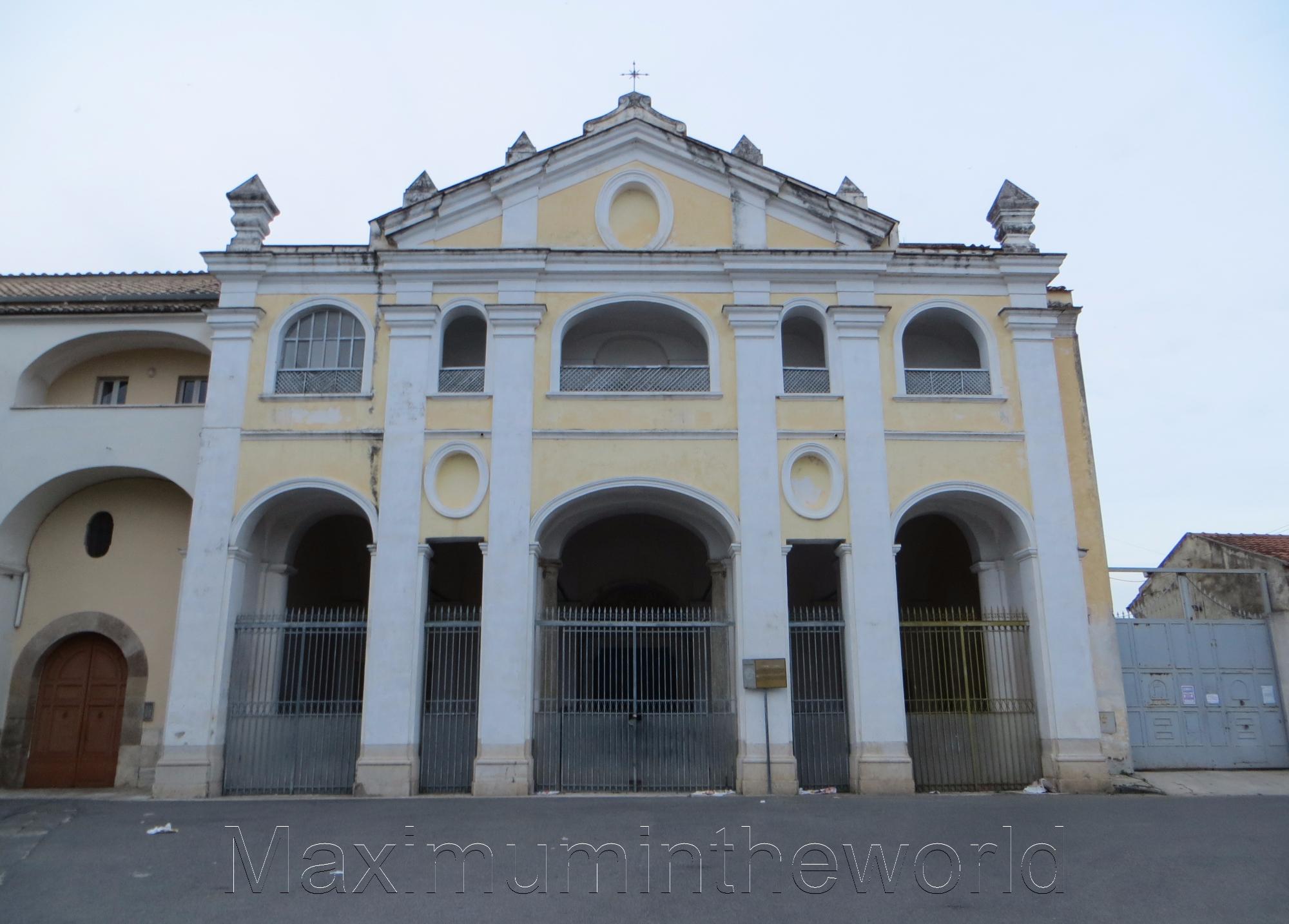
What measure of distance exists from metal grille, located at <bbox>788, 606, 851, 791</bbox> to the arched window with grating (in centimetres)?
785

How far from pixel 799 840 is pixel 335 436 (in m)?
8.92

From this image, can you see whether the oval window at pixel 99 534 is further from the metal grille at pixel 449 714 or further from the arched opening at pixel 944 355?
the arched opening at pixel 944 355

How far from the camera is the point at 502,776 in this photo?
42.7 ft

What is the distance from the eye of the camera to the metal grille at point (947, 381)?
1492 cm

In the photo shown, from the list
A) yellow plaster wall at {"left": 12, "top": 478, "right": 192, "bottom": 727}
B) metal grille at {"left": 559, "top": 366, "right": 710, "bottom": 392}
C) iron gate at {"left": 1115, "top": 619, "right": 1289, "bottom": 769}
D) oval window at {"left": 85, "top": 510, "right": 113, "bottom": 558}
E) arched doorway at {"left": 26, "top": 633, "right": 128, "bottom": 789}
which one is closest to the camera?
metal grille at {"left": 559, "top": 366, "right": 710, "bottom": 392}

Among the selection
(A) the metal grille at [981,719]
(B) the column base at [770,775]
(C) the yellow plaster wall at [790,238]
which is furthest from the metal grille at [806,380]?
(B) the column base at [770,775]

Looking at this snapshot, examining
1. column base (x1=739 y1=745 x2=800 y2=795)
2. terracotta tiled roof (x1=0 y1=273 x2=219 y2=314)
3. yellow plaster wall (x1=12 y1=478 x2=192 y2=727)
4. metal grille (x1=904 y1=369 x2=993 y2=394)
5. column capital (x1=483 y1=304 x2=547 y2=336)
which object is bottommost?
column base (x1=739 y1=745 x2=800 y2=795)

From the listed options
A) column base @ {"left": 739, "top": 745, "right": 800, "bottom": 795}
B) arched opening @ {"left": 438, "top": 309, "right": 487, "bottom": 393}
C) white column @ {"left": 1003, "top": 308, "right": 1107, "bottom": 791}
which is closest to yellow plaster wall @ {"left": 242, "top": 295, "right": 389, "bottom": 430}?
arched opening @ {"left": 438, "top": 309, "right": 487, "bottom": 393}

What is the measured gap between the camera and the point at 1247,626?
15.7 meters

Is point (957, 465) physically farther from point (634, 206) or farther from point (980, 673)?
point (634, 206)

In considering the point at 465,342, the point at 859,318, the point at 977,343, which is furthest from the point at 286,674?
the point at 977,343

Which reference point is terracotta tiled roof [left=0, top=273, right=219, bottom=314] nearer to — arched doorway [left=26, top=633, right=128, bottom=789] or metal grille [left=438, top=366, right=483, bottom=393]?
metal grille [left=438, top=366, right=483, bottom=393]

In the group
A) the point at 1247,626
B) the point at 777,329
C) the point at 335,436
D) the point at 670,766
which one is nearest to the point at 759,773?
the point at 670,766

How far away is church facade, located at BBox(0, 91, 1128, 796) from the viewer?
13523 mm
